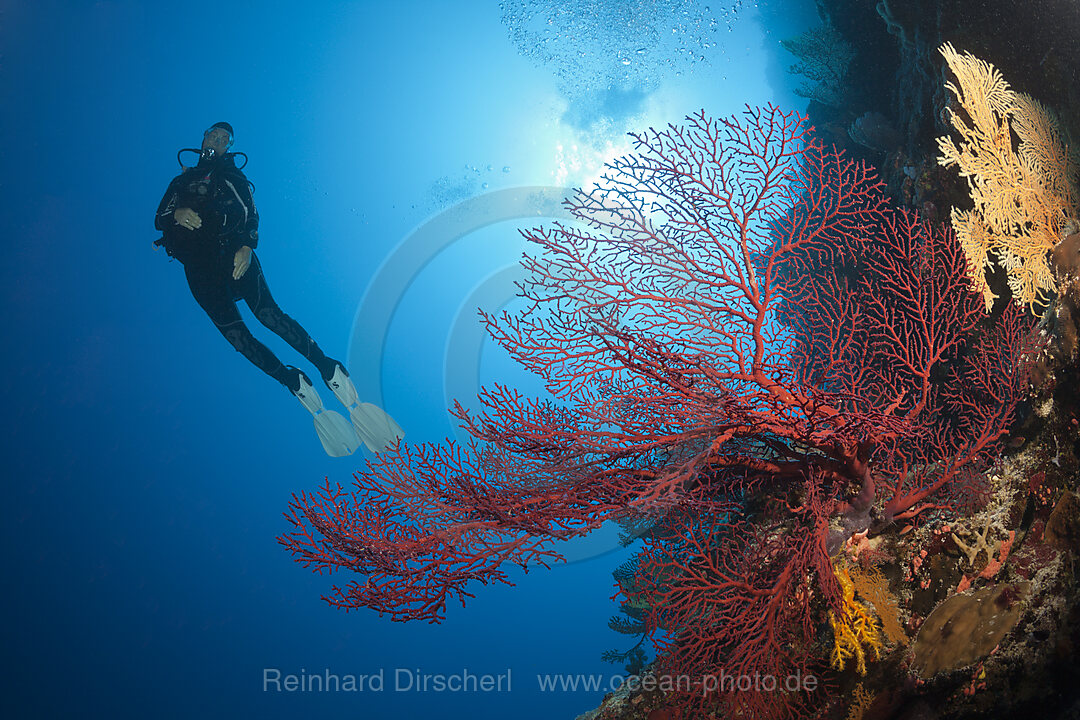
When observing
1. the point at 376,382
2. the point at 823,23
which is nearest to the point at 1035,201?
the point at 823,23

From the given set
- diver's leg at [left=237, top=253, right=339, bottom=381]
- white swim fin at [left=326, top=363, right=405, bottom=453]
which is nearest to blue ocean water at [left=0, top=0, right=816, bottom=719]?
white swim fin at [left=326, top=363, right=405, bottom=453]

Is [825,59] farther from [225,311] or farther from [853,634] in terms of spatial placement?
[225,311]

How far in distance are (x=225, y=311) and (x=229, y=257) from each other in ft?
3.89

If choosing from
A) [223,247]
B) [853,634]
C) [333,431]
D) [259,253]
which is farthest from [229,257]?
[853,634]

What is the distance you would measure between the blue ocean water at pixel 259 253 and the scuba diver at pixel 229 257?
3.90 m

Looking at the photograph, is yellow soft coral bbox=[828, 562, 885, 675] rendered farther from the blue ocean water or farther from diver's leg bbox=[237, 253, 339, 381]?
the blue ocean water

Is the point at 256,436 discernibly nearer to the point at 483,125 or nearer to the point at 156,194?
the point at 156,194

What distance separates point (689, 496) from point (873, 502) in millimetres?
955

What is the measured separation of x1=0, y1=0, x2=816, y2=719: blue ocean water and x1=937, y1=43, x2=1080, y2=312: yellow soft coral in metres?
9.38

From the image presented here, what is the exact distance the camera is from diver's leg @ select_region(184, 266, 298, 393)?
878 centimetres

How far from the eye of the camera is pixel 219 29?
13039 mm

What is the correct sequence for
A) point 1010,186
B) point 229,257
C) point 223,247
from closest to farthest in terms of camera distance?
point 1010,186
point 223,247
point 229,257

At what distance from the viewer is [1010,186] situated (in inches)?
105

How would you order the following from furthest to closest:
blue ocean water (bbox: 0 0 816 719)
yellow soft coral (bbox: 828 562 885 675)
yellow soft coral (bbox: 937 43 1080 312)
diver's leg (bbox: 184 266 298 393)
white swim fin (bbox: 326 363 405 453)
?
blue ocean water (bbox: 0 0 816 719), white swim fin (bbox: 326 363 405 453), diver's leg (bbox: 184 266 298 393), yellow soft coral (bbox: 937 43 1080 312), yellow soft coral (bbox: 828 562 885 675)
